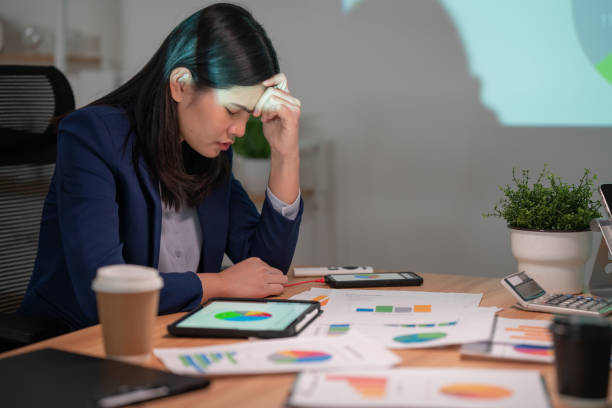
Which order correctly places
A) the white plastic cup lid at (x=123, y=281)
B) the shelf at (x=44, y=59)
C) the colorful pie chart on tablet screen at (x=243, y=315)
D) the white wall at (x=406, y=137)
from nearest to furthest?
1. the white plastic cup lid at (x=123, y=281)
2. the colorful pie chart on tablet screen at (x=243, y=315)
3. the white wall at (x=406, y=137)
4. the shelf at (x=44, y=59)

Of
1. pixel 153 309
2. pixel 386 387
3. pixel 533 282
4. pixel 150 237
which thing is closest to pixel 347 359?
pixel 386 387

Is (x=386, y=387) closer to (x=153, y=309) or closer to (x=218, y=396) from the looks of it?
(x=218, y=396)

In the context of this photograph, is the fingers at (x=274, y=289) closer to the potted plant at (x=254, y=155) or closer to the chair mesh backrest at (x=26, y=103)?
the chair mesh backrest at (x=26, y=103)

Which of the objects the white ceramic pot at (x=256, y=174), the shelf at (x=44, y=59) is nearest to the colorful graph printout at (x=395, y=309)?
the white ceramic pot at (x=256, y=174)

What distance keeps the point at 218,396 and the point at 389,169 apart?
206cm

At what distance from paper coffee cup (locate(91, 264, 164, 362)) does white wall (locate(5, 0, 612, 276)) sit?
1928mm

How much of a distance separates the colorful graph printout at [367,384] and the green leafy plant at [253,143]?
200 cm

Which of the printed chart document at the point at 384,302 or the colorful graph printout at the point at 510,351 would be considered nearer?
the colorful graph printout at the point at 510,351

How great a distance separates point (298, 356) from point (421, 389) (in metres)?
0.19

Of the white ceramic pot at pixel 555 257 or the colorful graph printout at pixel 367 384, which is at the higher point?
the white ceramic pot at pixel 555 257

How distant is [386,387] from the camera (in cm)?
76

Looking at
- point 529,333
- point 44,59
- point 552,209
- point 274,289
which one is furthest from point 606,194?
point 44,59

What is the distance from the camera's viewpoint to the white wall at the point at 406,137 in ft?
8.31

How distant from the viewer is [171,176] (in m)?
1.38
